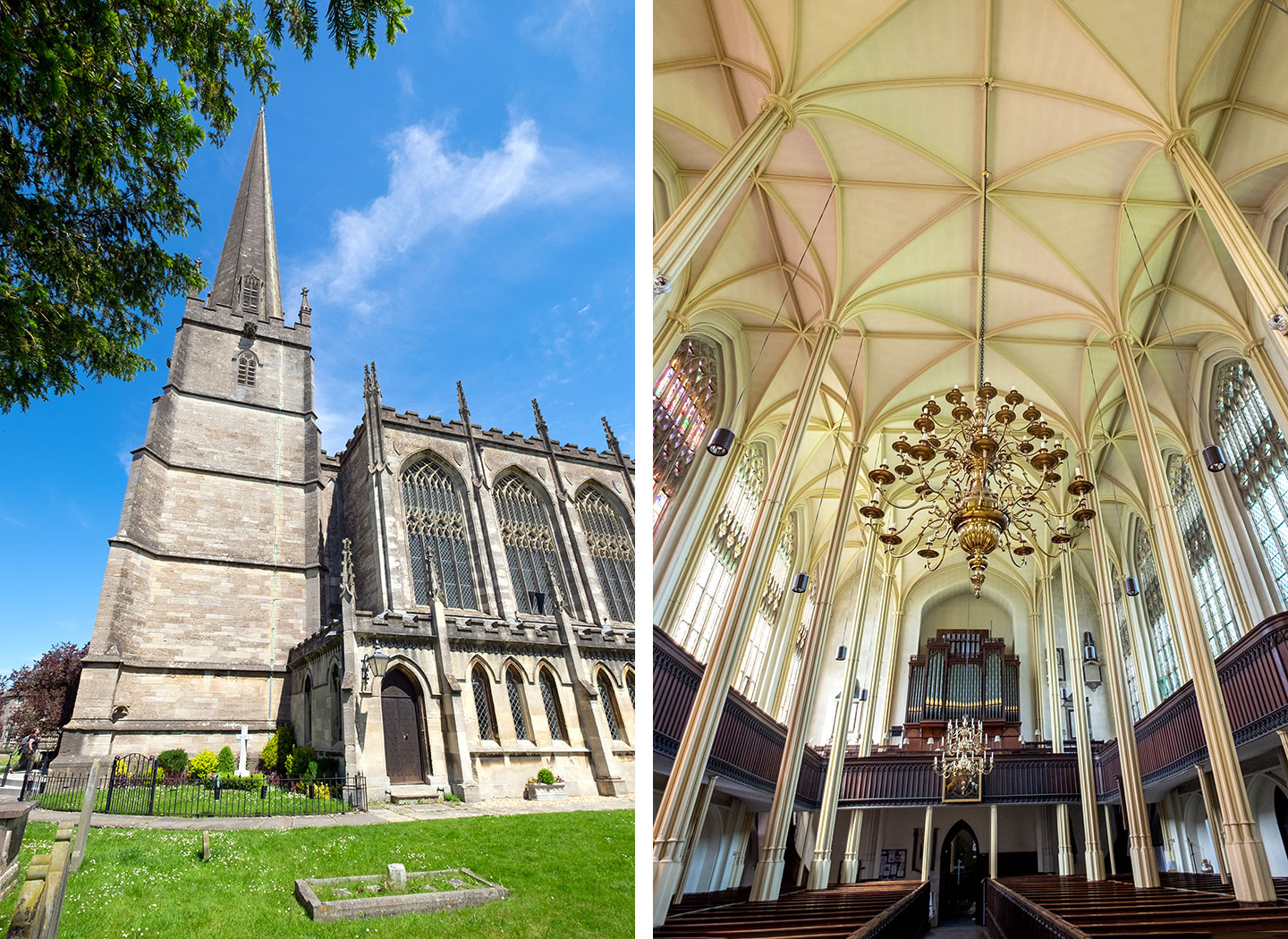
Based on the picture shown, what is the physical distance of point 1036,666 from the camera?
2511cm

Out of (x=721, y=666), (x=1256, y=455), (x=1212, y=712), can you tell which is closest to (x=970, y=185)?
(x=1256, y=455)

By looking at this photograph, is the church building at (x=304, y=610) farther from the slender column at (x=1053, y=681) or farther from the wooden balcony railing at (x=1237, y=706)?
the slender column at (x=1053, y=681)

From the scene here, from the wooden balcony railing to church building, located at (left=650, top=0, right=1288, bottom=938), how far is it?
72 millimetres

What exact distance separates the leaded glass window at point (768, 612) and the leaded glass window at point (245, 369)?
13.2m

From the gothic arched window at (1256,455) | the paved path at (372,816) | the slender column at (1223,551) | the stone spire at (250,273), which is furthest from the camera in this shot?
the stone spire at (250,273)

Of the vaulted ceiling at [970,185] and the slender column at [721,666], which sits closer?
the slender column at [721,666]

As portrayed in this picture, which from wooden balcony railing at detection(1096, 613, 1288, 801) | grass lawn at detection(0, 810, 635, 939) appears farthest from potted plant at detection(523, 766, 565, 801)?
wooden balcony railing at detection(1096, 613, 1288, 801)

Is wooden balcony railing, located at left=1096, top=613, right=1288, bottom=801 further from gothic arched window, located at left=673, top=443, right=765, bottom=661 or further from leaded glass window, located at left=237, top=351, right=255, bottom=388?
leaded glass window, located at left=237, top=351, right=255, bottom=388

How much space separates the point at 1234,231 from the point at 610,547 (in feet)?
57.8

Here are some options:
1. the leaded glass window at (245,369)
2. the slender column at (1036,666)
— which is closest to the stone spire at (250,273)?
the leaded glass window at (245,369)

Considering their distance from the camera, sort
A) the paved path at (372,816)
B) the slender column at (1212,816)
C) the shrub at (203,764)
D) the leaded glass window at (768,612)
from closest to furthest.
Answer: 1. the paved path at (372,816)
2. the shrub at (203,764)
3. the slender column at (1212,816)
4. the leaded glass window at (768,612)

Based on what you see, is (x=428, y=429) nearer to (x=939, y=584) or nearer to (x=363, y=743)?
(x=363, y=743)

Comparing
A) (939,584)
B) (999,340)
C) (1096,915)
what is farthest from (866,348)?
(939,584)

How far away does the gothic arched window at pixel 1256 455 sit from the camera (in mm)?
12742
